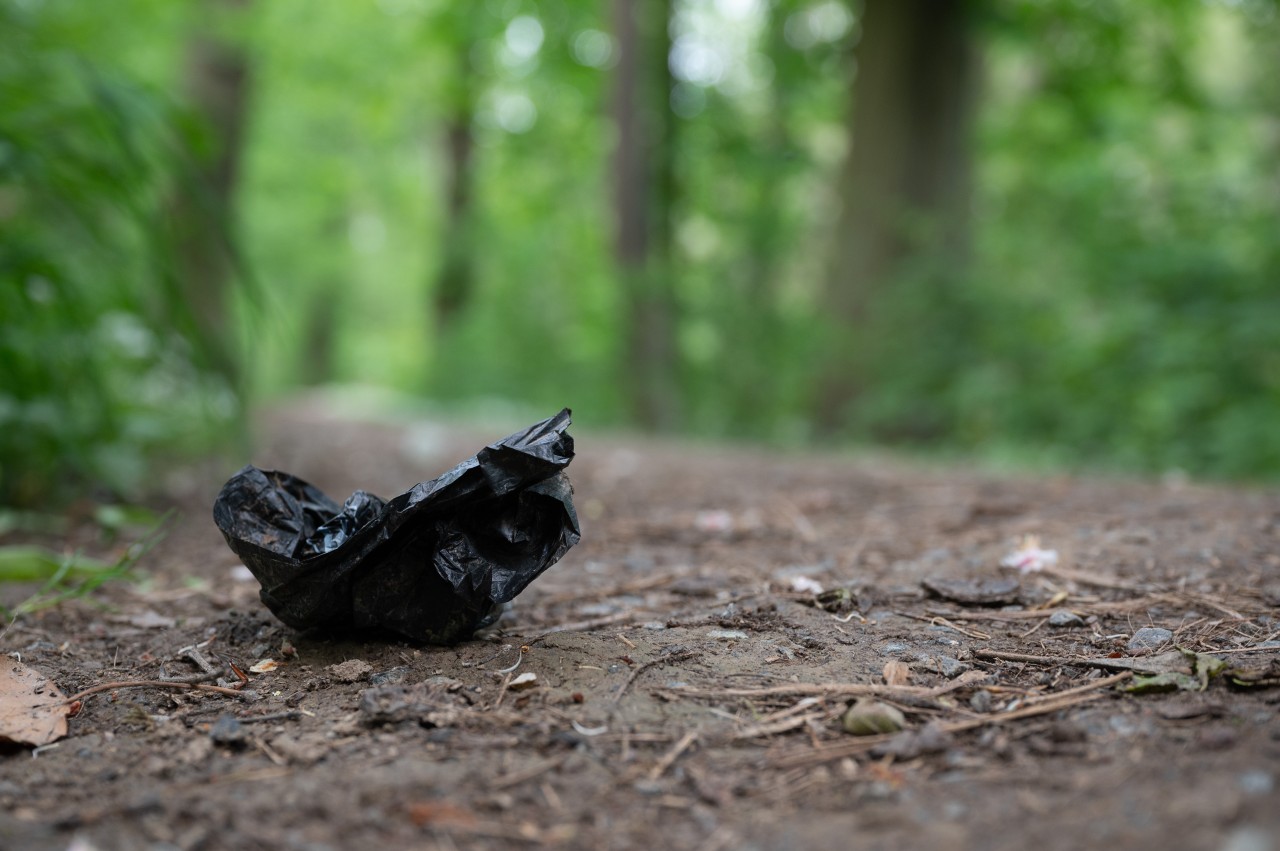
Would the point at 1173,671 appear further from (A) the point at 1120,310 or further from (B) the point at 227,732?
(A) the point at 1120,310

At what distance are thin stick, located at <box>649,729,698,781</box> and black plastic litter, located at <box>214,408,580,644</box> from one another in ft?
1.42

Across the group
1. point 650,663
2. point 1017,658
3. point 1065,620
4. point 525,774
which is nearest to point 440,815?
→ point 525,774

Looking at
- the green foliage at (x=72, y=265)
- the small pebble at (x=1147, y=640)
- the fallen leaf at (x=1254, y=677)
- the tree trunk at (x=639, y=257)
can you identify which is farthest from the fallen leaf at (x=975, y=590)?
the tree trunk at (x=639, y=257)

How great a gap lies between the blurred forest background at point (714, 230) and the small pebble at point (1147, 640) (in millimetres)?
2453

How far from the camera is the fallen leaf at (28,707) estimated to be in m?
1.43

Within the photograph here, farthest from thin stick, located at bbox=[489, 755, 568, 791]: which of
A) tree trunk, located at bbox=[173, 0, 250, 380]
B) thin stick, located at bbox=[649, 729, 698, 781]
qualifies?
tree trunk, located at bbox=[173, 0, 250, 380]

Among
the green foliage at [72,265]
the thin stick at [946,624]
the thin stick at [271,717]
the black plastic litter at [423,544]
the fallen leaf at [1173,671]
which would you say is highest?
the green foliage at [72,265]

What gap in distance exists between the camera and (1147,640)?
5.52ft

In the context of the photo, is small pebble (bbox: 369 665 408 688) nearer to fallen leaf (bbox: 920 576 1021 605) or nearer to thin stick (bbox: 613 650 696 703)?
thin stick (bbox: 613 650 696 703)

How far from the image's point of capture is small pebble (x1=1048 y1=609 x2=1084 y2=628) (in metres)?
1.82

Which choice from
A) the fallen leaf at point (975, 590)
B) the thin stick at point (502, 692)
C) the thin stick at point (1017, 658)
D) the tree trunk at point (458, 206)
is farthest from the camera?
the tree trunk at point (458, 206)

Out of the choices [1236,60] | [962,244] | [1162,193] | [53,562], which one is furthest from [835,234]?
[1236,60]

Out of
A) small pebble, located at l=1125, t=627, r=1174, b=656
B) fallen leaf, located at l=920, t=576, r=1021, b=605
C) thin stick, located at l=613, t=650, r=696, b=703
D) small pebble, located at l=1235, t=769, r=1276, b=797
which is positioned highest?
small pebble, located at l=1235, t=769, r=1276, b=797

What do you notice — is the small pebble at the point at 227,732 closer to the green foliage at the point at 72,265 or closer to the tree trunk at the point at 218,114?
the green foliage at the point at 72,265
